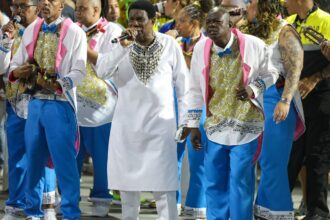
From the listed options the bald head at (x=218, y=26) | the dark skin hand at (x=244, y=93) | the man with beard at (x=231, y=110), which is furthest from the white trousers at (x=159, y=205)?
the bald head at (x=218, y=26)

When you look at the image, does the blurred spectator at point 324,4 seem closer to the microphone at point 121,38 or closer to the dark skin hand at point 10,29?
the dark skin hand at point 10,29

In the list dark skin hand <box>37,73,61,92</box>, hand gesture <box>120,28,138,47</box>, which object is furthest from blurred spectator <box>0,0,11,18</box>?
hand gesture <box>120,28,138,47</box>

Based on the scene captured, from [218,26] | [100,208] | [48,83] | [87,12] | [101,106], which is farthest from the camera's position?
[100,208]

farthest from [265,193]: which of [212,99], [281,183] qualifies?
[212,99]

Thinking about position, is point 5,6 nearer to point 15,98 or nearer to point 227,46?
point 15,98

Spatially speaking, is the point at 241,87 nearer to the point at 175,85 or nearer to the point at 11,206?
the point at 175,85

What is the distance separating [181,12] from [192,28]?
0.19m

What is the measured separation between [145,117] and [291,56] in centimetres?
125

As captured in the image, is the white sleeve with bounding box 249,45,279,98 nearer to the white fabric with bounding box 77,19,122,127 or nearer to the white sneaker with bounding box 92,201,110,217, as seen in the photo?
the white fabric with bounding box 77,19,122,127

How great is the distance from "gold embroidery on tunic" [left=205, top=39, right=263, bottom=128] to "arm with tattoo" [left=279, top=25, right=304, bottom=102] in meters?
0.33

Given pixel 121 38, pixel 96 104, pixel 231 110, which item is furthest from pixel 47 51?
pixel 231 110

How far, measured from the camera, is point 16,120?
9.80 metres

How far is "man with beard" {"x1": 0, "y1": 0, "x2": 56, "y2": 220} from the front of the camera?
32.0ft

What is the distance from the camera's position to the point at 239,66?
8133 millimetres
